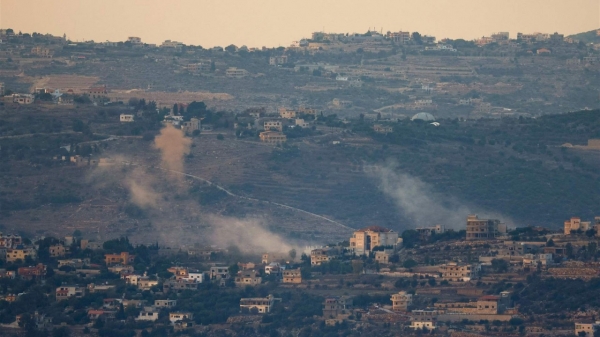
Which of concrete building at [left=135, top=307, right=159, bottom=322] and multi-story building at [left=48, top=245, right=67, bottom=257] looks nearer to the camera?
concrete building at [left=135, top=307, right=159, bottom=322]

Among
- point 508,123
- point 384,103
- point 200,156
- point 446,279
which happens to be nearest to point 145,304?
point 446,279

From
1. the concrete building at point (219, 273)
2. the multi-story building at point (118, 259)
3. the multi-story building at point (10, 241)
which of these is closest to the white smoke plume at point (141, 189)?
the multi-story building at point (10, 241)

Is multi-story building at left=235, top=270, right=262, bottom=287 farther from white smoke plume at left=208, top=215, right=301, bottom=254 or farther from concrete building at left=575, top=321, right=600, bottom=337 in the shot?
concrete building at left=575, top=321, right=600, bottom=337

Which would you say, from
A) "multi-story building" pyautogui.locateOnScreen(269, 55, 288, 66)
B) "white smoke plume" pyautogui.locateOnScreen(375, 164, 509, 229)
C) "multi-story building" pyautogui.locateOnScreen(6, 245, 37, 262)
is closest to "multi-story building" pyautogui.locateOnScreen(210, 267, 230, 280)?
"multi-story building" pyautogui.locateOnScreen(6, 245, 37, 262)

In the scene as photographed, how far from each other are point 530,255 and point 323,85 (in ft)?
236

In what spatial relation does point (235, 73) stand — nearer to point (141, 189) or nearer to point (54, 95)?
point (54, 95)

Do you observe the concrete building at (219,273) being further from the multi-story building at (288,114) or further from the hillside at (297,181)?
the multi-story building at (288,114)

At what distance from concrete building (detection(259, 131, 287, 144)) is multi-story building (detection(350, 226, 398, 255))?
83.6 feet

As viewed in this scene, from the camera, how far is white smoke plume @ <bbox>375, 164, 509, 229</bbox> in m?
129

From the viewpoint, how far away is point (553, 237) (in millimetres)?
109312

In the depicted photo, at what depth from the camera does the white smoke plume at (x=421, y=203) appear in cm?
12862

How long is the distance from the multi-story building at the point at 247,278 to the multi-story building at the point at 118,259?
5581 mm

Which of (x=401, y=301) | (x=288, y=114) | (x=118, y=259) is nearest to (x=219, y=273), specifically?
(x=118, y=259)

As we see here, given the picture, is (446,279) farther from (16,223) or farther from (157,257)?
(16,223)
